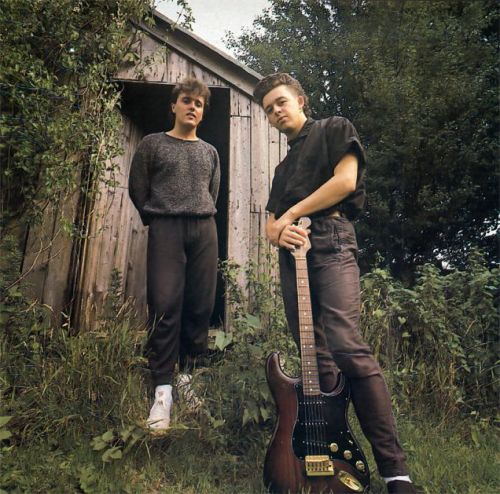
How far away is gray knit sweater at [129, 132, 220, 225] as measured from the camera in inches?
131

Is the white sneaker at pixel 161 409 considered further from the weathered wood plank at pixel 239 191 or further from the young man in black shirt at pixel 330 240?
the weathered wood plank at pixel 239 191

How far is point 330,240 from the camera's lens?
2.64 meters

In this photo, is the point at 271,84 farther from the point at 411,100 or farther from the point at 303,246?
the point at 411,100

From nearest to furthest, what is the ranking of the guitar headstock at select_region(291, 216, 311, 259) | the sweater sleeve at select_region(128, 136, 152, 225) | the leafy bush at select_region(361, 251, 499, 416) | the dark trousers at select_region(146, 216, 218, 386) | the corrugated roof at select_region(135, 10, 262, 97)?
the guitar headstock at select_region(291, 216, 311, 259)
the dark trousers at select_region(146, 216, 218, 386)
the sweater sleeve at select_region(128, 136, 152, 225)
the leafy bush at select_region(361, 251, 499, 416)
the corrugated roof at select_region(135, 10, 262, 97)

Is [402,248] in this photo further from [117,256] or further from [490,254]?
[117,256]

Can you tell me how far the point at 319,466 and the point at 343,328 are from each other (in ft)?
2.17

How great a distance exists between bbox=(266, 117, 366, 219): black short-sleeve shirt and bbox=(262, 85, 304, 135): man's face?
0.20ft

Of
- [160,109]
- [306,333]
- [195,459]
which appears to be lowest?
[195,459]

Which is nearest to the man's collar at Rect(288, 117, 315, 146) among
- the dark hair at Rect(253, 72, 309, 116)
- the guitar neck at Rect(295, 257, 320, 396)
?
the dark hair at Rect(253, 72, 309, 116)

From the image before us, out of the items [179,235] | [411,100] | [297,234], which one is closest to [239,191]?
[179,235]

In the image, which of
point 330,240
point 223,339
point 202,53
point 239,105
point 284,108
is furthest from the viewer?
point 239,105

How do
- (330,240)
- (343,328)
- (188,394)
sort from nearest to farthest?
(343,328), (330,240), (188,394)

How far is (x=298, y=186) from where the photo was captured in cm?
280

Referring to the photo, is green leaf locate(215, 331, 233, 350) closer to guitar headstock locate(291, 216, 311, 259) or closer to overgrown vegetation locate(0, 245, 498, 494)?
overgrown vegetation locate(0, 245, 498, 494)
